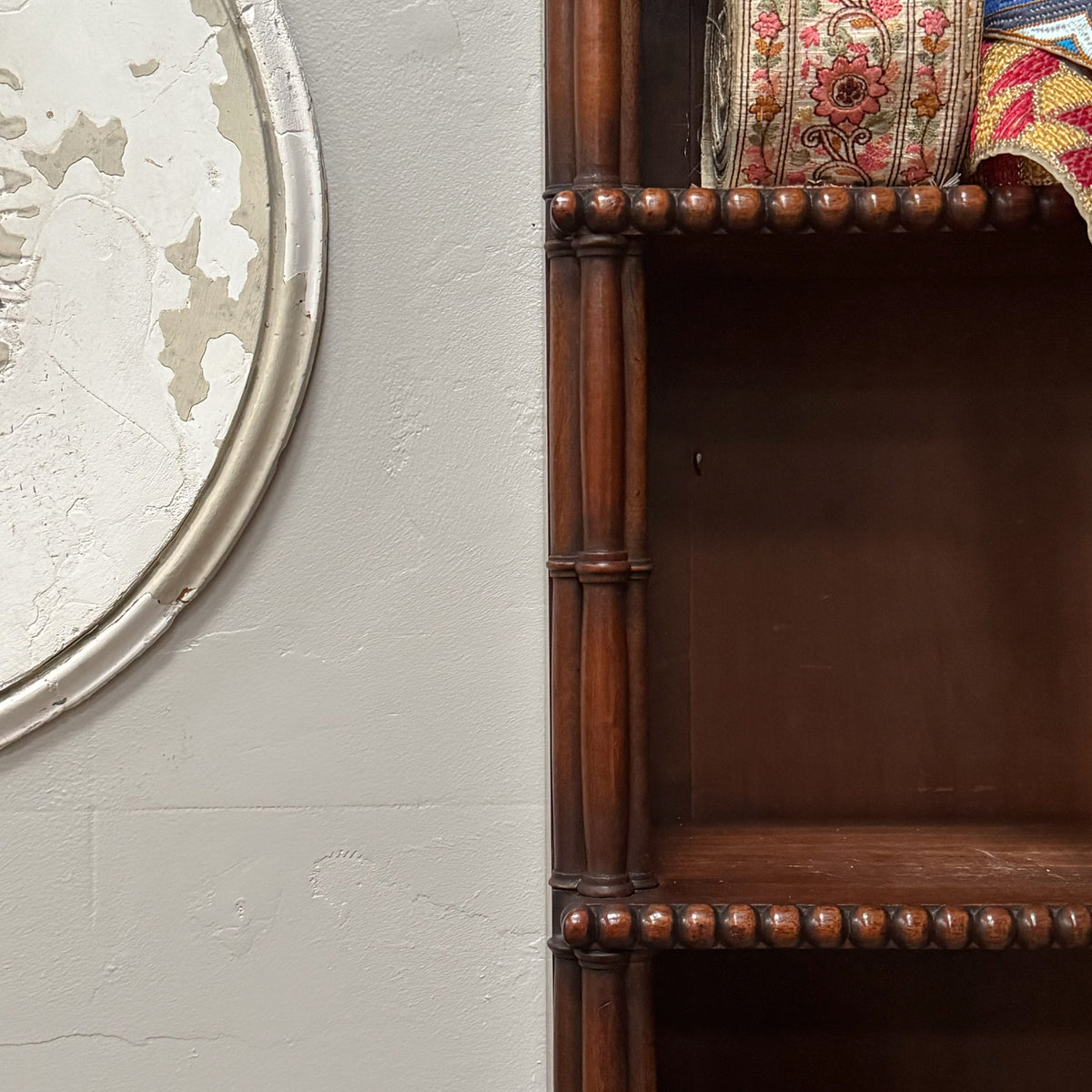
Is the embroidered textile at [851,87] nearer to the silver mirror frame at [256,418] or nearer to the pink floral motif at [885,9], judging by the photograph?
the pink floral motif at [885,9]

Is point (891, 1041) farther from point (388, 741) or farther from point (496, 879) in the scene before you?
point (388, 741)

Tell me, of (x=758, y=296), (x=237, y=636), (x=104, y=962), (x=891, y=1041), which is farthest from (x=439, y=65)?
(x=891, y=1041)

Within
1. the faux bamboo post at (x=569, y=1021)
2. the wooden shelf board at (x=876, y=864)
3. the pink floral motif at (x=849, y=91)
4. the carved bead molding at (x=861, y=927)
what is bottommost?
the faux bamboo post at (x=569, y=1021)

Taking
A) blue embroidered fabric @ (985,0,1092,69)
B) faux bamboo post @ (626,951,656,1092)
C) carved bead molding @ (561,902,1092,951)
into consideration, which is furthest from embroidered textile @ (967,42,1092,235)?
faux bamboo post @ (626,951,656,1092)

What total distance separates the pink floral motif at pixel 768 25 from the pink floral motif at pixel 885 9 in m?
0.06

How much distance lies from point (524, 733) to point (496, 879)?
0.11 m

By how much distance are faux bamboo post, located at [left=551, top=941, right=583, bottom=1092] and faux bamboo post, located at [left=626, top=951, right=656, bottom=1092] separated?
0.12 feet

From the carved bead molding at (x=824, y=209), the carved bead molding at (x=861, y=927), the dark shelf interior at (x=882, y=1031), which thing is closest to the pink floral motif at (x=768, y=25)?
the carved bead molding at (x=824, y=209)

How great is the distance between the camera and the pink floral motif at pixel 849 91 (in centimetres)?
67

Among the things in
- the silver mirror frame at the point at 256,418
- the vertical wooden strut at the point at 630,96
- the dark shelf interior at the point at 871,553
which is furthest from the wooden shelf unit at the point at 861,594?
the silver mirror frame at the point at 256,418

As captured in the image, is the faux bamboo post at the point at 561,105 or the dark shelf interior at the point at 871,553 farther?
the dark shelf interior at the point at 871,553

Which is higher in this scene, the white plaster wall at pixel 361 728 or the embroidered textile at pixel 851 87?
the embroidered textile at pixel 851 87

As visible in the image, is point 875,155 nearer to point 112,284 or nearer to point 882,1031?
point 112,284

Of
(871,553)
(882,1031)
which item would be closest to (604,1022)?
(882,1031)
